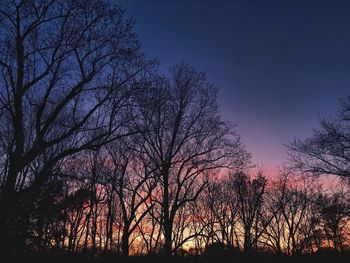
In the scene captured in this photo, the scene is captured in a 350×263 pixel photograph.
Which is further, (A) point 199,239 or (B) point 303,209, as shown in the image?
(A) point 199,239

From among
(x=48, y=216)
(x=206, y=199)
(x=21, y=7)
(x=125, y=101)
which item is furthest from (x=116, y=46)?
(x=206, y=199)

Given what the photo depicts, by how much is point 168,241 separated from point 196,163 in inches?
204

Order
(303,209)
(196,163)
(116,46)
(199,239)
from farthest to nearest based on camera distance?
(199,239) < (303,209) < (196,163) < (116,46)

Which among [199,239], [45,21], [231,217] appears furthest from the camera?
[199,239]

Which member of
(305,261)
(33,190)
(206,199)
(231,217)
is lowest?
(305,261)

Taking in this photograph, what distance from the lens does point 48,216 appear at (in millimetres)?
11484

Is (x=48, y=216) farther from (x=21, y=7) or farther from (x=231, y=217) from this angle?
(x=231, y=217)

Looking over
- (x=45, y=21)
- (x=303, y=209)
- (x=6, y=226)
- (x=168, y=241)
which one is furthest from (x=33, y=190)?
(x=303, y=209)

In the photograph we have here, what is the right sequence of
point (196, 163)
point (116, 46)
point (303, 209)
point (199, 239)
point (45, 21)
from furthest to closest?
point (199, 239) → point (303, 209) → point (196, 163) → point (116, 46) → point (45, 21)

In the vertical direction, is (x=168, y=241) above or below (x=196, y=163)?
below

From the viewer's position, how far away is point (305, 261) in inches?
1489

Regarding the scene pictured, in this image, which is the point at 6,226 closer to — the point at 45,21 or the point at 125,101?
the point at 125,101

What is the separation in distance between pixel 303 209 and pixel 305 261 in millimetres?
7121

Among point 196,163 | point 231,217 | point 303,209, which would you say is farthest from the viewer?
point 231,217
